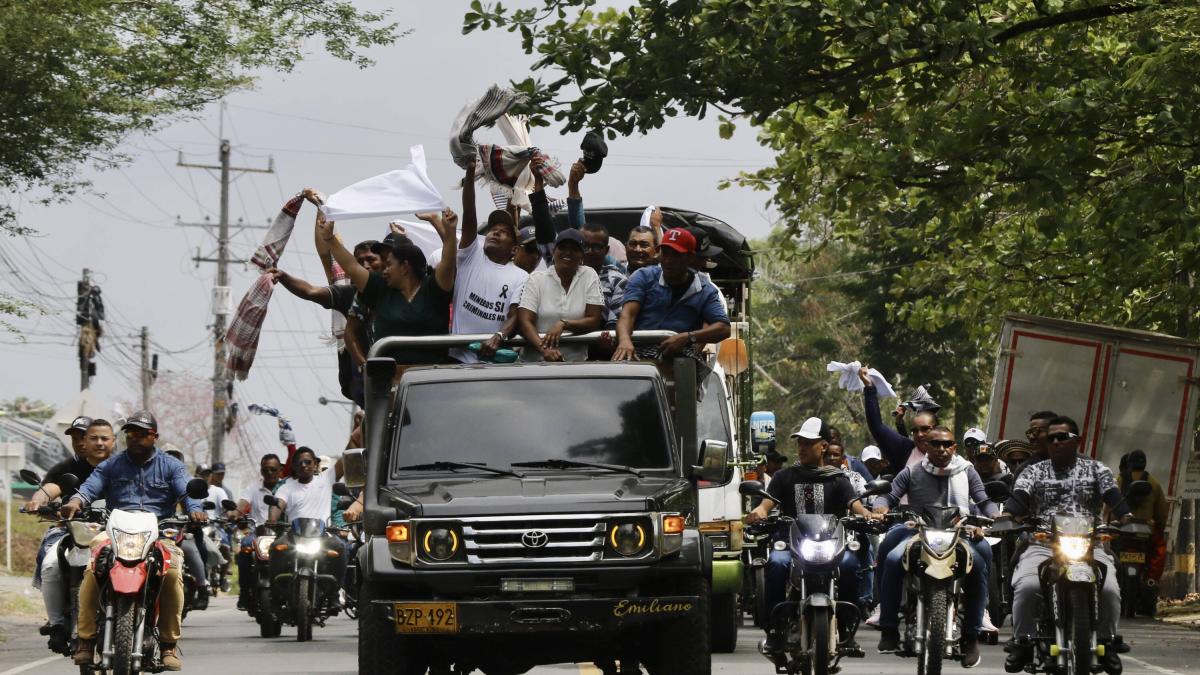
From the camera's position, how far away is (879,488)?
1353cm

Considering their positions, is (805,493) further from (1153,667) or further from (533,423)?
(1153,667)

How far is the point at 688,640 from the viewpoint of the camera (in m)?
11.2

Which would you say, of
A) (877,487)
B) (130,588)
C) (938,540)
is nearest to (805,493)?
(877,487)

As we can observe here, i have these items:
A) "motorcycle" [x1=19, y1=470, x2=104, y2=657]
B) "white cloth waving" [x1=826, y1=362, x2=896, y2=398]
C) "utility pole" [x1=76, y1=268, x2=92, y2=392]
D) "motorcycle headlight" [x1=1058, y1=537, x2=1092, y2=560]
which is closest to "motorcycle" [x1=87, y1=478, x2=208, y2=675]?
"motorcycle" [x1=19, y1=470, x2=104, y2=657]

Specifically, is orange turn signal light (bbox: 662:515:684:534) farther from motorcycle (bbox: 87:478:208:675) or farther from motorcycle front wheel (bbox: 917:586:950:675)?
motorcycle (bbox: 87:478:208:675)

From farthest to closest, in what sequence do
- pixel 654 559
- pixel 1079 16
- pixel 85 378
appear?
pixel 85 378, pixel 1079 16, pixel 654 559

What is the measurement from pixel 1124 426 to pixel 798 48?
842cm

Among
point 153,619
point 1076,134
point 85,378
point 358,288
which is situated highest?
point 1076,134

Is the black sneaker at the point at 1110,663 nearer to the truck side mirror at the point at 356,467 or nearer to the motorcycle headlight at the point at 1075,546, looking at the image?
the motorcycle headlight at the point at 1075,546

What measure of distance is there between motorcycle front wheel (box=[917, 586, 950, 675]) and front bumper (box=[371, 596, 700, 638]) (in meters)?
2.75

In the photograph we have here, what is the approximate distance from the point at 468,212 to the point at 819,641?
3797 mm

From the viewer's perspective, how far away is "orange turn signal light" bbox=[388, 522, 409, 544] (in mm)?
11125

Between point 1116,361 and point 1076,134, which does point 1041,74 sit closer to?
point 1076,134

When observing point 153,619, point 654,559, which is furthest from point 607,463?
point 153,619
